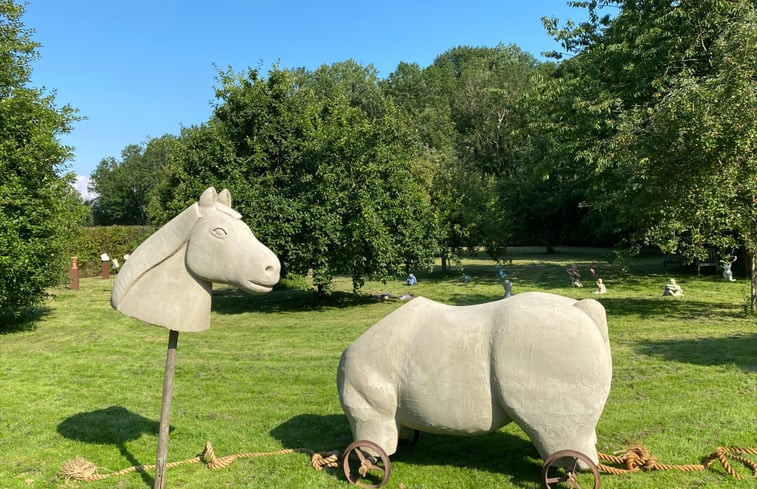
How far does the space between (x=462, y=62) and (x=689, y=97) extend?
75171mm

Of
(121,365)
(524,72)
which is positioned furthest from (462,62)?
(121,365)

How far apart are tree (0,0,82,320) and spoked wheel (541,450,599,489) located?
1244cm

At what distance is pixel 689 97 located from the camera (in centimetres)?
1223

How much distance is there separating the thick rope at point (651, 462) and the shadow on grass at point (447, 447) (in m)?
0.70

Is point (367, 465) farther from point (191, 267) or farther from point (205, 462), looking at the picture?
point (191, 267)

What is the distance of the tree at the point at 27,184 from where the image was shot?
1274cm

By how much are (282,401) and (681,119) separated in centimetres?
1046

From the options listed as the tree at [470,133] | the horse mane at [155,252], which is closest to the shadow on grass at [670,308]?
the tree at [470,133]

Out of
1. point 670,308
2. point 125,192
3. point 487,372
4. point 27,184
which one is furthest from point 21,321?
point 125,192

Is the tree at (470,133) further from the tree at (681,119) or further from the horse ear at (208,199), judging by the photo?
the horse ear at (208,199)

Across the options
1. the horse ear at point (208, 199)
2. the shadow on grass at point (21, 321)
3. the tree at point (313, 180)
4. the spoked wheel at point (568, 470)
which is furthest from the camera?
the tree at point (313, 180)

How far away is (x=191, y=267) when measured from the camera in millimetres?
4746

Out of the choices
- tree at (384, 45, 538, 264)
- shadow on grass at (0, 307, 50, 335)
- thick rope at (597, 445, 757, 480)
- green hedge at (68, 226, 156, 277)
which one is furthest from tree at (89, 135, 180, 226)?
thick rope at (597, 445, 757, 480)

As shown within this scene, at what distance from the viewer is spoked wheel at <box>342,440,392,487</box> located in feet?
16.2
